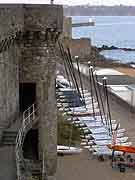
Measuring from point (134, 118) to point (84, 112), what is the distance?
3.11m

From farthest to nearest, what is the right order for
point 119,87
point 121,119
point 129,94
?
point 119,87, point 129,94, point 121,119

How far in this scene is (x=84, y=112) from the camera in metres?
33.2

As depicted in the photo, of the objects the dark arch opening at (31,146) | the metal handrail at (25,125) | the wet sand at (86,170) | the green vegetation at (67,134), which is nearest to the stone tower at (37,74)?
the dark arch opening at (31,146)

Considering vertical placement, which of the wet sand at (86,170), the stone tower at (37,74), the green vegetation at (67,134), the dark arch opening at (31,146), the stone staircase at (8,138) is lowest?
the wet sand at (86,170)

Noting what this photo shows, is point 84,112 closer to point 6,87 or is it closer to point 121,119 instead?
point 121,119

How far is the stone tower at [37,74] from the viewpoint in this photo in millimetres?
16297

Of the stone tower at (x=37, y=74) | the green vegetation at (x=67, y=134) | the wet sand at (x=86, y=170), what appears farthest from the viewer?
the green vegetation at (x=67, y=134)

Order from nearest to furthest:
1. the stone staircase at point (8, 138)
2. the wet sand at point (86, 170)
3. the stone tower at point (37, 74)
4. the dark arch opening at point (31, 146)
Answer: the stone staircase at point (8, 138)
the stone tower at point (37, 74)
the dark arch opening at point (31, 146)
the wet sand at point (86, 170)

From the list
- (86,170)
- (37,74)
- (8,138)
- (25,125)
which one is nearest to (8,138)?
(8,138)

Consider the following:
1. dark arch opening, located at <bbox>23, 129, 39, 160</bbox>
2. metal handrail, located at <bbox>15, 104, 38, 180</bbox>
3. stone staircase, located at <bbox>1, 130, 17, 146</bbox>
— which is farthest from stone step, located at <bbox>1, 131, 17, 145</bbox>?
dark arch opening, located at <bbox>23, 129, 39, 160</bbox>

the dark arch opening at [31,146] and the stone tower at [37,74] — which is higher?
the stone tower at [37,74]

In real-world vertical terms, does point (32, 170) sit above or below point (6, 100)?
below

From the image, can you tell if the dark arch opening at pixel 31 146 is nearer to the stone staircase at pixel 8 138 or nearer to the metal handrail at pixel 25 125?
the metal handrail at pixel 25 125

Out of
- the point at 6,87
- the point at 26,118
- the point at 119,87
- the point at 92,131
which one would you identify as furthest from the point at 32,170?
the point at 119,87
